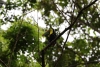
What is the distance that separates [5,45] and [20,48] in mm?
353

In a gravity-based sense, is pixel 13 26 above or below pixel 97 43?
above

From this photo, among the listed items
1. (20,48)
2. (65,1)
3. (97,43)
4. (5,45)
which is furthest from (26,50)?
(97,43)

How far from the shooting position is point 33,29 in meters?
4.64

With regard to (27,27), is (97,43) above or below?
below

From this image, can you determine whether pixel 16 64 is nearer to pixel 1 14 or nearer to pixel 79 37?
pixel 1 14

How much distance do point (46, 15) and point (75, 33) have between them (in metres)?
1.57

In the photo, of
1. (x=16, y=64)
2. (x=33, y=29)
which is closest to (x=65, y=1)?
(x=33, y=29)

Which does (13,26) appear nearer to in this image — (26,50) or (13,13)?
(26,50)

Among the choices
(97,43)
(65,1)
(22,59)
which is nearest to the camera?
(22,59)

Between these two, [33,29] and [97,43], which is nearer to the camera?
[33,29]

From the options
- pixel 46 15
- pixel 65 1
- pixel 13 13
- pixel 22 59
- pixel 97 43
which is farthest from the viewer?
pixel 46 15

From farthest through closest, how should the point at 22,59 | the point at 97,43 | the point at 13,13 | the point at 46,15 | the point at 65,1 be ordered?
the point at 46,15 < the point at 97,43 < the point at 65,1 < the point at 13,13 < the point at 22,59

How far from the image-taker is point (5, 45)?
181 inches

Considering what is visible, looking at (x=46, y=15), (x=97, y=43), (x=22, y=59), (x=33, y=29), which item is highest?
(x=33, y=29)
